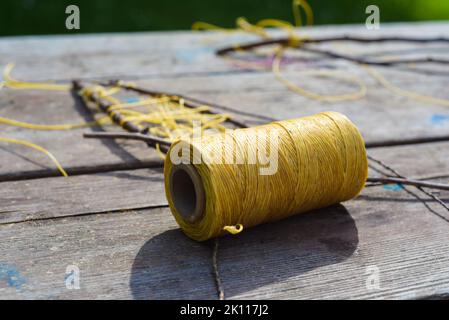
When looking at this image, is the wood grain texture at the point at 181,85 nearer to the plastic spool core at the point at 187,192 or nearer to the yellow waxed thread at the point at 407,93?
the yellow waxed thread at the point at 407,93

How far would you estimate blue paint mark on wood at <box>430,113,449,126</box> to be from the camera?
6.75 ft

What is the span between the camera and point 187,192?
1.32 meters

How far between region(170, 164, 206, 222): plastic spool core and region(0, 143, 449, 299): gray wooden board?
0.23ft

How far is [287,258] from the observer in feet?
4.05

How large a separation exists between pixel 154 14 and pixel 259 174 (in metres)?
4.48

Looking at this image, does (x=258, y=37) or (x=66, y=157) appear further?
(x=258, y=37)

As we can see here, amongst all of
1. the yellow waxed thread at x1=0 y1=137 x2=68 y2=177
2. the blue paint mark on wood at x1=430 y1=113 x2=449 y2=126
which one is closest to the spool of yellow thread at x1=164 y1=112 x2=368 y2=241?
the yellow waxed thread at x1=0 y1=137 x2=68 y2=177

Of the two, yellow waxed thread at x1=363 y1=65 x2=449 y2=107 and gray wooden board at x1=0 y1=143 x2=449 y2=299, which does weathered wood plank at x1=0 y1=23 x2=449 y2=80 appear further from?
gray wooden board at x1=0 y1=143 x2=449 y2=299

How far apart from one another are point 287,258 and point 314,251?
69 millimetres
